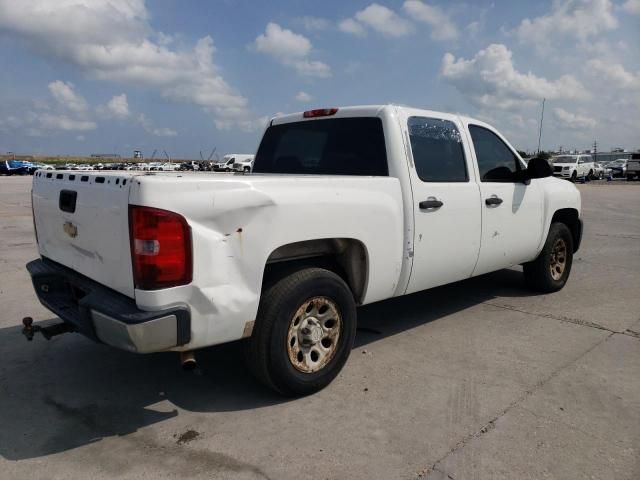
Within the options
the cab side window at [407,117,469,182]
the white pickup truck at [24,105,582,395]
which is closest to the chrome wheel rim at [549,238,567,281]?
the white pickup truck at [24,105,582,395]

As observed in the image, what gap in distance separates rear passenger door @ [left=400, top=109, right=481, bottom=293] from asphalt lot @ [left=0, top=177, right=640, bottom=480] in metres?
0.68

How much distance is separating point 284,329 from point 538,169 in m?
3.02

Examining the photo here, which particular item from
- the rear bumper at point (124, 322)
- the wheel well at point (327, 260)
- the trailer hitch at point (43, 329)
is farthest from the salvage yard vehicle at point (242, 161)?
the rear bumper at point (124, 322)

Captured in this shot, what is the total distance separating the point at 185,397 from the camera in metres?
3.44

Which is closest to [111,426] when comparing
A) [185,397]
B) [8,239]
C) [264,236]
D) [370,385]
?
[185,397]

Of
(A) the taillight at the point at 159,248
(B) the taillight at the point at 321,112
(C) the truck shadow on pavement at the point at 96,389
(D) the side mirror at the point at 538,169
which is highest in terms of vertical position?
(B) the taillight at the point at 321,112

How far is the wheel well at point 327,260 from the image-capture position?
328 cm

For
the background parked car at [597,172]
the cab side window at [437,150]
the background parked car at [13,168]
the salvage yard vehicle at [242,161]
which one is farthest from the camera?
the background parked car at [13,168]

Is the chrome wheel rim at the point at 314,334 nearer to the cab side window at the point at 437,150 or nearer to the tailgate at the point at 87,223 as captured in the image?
the tailgate at the point at 87,223

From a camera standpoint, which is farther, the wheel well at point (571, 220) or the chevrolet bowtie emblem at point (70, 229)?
the wheel well at point (571, 220)

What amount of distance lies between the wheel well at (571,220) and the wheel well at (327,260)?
3211mm

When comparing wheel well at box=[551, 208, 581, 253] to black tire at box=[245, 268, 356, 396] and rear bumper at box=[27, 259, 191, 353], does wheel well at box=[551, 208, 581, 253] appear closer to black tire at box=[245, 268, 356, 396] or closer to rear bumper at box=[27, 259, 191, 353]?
black tire at box=[245, 268, 356, 396]

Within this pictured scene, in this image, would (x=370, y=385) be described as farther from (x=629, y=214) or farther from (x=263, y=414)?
(x=629, y=214)

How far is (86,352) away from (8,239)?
6719 mm
